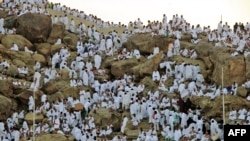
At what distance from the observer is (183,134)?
1958 centimetres

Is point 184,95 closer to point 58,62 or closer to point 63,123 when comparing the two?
point 63,123

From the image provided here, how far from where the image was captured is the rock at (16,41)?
1133 inches

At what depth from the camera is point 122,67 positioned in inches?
1056

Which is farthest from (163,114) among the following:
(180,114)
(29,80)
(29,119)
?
(29,80)

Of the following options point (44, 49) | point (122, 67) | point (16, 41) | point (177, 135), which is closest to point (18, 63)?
point (16, 41)

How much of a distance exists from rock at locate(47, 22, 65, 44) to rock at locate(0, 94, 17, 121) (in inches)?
297

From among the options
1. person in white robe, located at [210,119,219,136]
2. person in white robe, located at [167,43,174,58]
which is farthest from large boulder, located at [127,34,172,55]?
person in white robe, located at [210,119,219,136]

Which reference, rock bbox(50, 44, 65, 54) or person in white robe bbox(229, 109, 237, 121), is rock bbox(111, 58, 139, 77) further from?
person in white robe bbox(229, 109, 237, 121)

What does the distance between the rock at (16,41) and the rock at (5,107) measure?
213 inches

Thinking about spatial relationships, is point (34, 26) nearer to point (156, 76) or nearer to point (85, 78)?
point (85, 78)

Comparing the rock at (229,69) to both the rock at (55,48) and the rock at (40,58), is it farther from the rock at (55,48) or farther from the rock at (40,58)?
the rock at (40,58)

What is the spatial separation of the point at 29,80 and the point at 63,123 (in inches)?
206

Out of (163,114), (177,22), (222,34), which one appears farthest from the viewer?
(177,22)

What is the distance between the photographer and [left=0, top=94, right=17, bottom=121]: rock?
23188 mm
